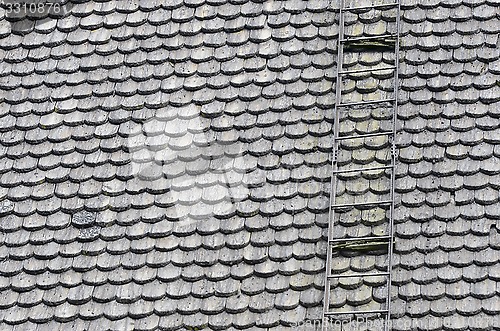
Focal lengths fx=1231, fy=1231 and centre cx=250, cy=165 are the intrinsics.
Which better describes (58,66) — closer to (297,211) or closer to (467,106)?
(297,211)

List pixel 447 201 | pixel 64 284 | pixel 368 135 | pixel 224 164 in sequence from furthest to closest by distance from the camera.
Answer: pixel 224 164
pixel 368 135
pixel 64 284
pixel 447 201

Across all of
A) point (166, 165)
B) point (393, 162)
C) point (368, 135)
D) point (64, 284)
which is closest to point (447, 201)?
point (393, 162)

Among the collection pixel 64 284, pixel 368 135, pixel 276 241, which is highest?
pixel 368 135

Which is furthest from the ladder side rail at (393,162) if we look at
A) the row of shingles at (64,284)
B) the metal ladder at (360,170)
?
the row of shingles at (64,284)

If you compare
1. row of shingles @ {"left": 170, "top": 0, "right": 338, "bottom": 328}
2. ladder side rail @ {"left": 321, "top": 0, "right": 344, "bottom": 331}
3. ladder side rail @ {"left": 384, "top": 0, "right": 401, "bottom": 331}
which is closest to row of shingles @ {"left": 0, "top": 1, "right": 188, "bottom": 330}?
row of shingles @ {"left": 170, "top": 0, "right": 338, "bottom": 328}

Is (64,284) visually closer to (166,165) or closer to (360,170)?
(166,165)

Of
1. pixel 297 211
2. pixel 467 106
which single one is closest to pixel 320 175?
pixel 297 211

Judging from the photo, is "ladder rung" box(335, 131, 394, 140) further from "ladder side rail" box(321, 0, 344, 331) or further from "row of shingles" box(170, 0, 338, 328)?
"row of shingles" box(170, 0, 338, 328)

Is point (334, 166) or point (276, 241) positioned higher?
point (334, 166)

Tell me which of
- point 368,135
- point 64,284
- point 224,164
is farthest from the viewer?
point 224,164
